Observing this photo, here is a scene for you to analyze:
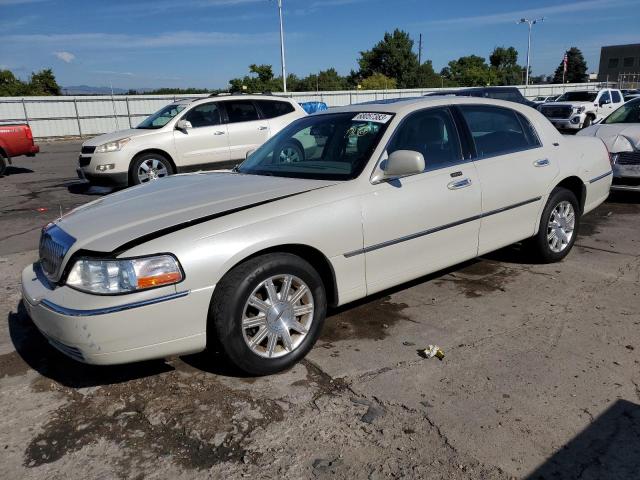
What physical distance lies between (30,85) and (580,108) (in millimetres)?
39440

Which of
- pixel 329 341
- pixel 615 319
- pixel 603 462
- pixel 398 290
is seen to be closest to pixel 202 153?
pixel 398 290

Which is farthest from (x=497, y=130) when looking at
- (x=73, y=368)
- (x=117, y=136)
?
(x=117, y=136)

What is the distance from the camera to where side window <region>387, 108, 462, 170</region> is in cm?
408

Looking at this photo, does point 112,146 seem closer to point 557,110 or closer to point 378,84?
point 557,110

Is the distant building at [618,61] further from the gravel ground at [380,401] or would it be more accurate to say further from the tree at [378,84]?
the gravel ground at [380,401]

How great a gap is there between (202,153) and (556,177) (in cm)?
713

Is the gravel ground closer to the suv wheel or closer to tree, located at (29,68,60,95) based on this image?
the suv wheel

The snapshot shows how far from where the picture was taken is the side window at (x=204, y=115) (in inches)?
416

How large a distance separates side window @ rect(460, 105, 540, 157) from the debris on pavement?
5.76 ft

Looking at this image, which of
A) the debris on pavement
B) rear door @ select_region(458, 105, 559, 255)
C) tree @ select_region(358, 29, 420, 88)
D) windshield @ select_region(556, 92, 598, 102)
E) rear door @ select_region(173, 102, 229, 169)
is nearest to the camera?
the debris on pavement

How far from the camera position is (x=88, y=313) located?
2.84 meters

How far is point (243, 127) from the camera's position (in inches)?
429

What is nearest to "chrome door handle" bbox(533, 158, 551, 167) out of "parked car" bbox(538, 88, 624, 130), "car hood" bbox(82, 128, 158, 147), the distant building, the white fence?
"car hood" bbox(82, 128, 158, 147)

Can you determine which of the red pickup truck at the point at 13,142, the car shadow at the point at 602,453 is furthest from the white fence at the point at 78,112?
the car shadow at the point at 602,453
